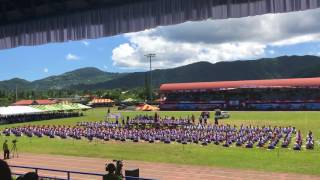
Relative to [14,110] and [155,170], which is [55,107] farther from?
[155,170]

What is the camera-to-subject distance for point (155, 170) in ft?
67.4

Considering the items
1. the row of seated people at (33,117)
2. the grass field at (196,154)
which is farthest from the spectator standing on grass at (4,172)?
the row of seated people at (33,117)

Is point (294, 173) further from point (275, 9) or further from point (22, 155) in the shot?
point (22, 155)

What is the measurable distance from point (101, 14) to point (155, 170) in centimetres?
1114

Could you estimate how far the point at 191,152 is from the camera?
26.0 meters

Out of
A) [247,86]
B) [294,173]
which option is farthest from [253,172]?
[247,86]

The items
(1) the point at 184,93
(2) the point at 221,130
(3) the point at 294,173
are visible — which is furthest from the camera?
(1) the point at 184,93

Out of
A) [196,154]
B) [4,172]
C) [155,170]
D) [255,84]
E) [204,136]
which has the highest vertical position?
[255,84]

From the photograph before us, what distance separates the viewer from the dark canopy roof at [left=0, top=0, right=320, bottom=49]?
9.02m

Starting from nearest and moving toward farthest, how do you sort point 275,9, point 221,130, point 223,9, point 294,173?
point 275,9, point 223,9, point 294,173, point 221,130

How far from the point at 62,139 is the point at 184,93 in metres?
58.2

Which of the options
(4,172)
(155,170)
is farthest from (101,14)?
(155,170)

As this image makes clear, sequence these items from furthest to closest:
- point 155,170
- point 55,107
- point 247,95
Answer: point 247,95 → point 55,107 → point 155,170

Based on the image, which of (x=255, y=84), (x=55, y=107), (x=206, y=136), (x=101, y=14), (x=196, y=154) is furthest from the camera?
(x=255, y=84)
